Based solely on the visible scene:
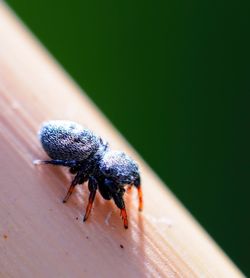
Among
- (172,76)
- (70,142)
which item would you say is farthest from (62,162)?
(172,76)

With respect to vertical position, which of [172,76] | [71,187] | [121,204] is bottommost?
[172,76]

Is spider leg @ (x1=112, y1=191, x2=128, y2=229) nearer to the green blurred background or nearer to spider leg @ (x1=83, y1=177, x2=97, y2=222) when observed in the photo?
spider leg @ (x1=83, y1=177, x2=97, y2=222)

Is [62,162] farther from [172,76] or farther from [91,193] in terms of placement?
[172,76]

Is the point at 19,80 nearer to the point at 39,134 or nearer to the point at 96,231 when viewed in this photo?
the point at 39,134

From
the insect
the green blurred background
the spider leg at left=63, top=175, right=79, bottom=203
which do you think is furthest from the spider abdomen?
the green blurred background

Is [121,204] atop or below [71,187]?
below

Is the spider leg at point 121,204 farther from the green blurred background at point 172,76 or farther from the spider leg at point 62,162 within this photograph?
the green blurred background at point 172,76

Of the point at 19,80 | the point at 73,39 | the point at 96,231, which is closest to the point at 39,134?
the point at 19,80
